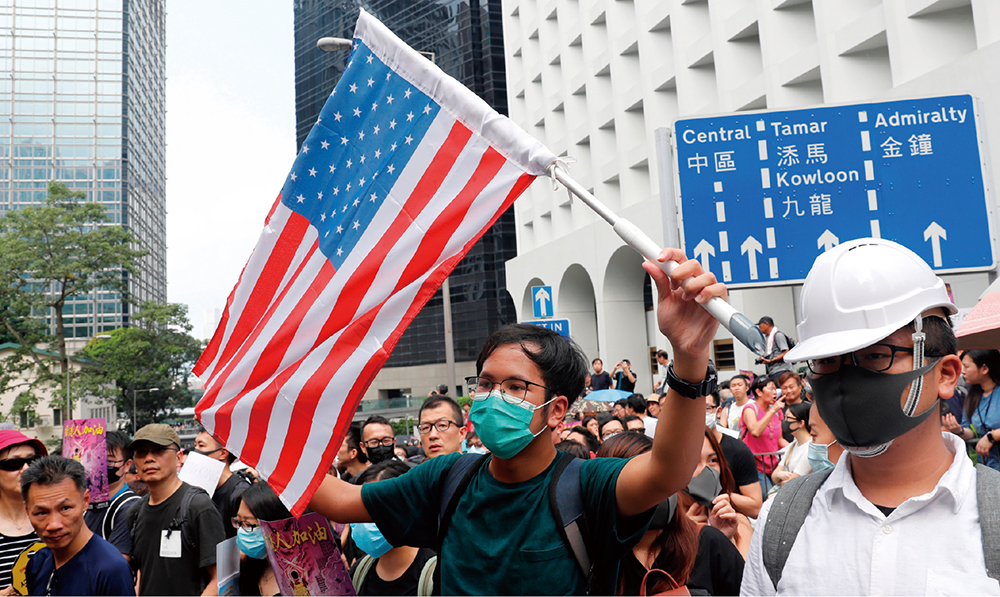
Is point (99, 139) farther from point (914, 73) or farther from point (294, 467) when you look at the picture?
point (294, 467)

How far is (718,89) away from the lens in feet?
70.1

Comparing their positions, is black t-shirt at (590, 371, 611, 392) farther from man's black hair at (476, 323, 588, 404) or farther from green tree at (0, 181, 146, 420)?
green tree at (0, 181, 146, 420)

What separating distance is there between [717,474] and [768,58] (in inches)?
662

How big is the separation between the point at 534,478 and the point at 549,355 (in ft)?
1.40

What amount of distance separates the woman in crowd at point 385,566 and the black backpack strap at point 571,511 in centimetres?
150

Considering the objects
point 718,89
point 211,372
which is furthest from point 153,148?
point 211,372

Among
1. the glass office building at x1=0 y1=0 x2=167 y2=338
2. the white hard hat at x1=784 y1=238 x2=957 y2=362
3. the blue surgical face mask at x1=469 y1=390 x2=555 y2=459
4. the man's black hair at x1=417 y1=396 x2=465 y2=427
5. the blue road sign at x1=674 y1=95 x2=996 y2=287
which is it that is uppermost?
the glass office building at x1=0 y1=0 x2=167 y2=338

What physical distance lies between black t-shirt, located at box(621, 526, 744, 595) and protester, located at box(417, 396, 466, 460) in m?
1.91

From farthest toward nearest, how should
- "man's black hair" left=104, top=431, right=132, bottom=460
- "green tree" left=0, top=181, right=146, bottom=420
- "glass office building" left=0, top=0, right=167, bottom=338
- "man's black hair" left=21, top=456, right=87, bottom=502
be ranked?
"glass office building" left=0, top=0, right=167, bottom=338, "green tree" left=0, top=181, right=146, bottom=420, "man's black hair" left=104, top=431, right=132, bottom=460, "man's black hair" left=21, top=456, right=87, bottom=502

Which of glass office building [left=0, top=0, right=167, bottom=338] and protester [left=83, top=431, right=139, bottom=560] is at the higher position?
glass office building [left=0, top=0, right=167, bottom=338]

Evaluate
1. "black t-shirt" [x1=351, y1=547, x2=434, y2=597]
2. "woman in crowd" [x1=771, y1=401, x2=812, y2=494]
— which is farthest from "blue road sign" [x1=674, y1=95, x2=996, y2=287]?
"black t-shirt" [x1=351, y1=547, x2=434, y2=597]

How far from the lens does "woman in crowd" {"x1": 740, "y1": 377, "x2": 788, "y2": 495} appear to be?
851 centimetres

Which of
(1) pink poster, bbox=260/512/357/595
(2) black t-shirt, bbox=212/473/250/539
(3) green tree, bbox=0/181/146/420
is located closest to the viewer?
(1) pink poster, bbox=260/512/357/595

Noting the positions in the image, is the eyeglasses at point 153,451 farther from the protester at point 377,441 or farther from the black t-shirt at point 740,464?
the black t-shirt at point 740,464
